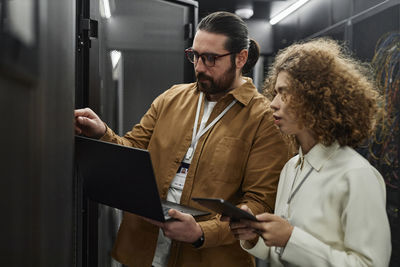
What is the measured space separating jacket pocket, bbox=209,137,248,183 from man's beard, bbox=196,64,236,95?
219mm

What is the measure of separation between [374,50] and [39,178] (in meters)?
2.16

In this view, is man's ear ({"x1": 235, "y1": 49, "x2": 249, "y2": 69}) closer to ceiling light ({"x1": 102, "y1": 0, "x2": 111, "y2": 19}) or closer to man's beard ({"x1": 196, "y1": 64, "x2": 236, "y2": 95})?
man's beard ({"x1": 196, "y1": 64, "x2": 236, "y2": 95})

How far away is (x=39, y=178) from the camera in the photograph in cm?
62

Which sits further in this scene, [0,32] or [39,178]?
[39,178]

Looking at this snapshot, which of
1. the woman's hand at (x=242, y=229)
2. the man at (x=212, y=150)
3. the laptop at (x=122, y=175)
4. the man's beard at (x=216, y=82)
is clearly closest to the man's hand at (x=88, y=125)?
the man at (x=212, y=150)

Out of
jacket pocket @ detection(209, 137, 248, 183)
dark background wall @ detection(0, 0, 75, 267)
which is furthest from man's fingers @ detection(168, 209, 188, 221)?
dark background wall @ detection(0, 0, 75, 267)

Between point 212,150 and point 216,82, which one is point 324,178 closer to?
point 212,150

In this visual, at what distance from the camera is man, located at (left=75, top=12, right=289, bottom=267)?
55.0 inches

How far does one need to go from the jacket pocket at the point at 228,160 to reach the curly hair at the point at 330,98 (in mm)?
358

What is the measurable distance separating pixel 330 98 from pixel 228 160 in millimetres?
468

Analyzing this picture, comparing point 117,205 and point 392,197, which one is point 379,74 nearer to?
point 392,197

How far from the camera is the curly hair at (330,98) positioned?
3.53 feet

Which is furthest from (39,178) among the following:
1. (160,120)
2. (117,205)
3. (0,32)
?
(160,120)

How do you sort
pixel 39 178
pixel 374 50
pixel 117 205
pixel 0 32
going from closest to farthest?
pixel 0 32
pixel 39 178
pixel 117 205
pixel 374 50
